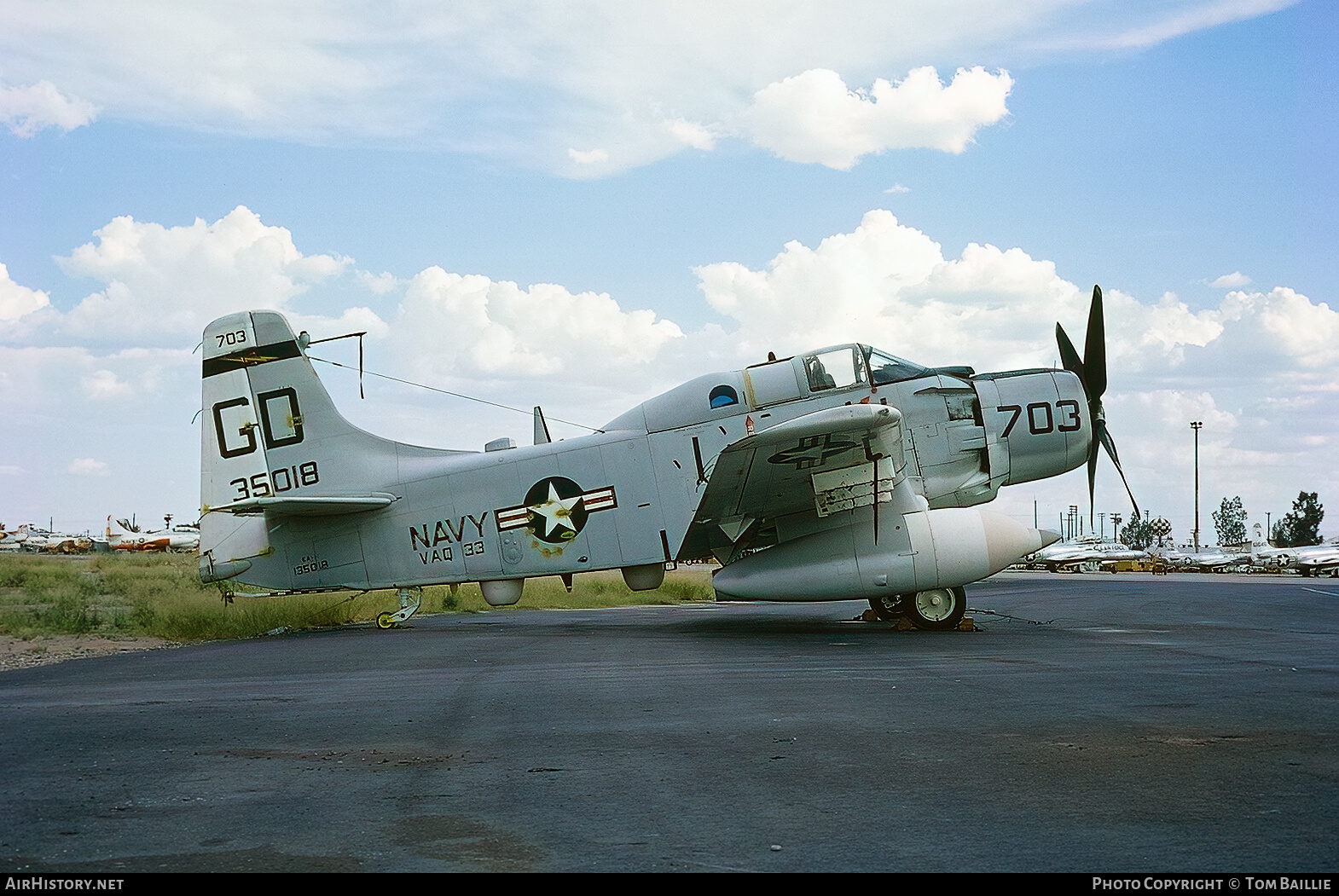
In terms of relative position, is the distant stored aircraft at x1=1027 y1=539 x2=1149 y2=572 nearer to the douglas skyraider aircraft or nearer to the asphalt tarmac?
the douglas skyraider aircraft

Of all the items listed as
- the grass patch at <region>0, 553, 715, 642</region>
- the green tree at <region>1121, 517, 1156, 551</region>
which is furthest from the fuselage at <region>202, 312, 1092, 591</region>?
the green tree at <region>1121, 517, 1156, 551</region>

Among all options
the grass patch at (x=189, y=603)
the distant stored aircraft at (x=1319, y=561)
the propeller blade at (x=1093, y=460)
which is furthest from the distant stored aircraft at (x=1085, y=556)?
the propeller blade at (x=1093, y=460)

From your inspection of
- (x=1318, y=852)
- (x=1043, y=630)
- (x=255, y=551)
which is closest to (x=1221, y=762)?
(x=1318, y=852)

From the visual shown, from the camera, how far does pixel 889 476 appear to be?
1462cm

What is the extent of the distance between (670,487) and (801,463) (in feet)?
8.33

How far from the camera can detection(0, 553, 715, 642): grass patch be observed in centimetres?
1834

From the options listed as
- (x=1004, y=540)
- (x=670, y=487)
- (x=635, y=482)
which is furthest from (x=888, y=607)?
(x=635, y=482)

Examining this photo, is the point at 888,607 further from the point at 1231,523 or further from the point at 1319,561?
the point at 1231,523

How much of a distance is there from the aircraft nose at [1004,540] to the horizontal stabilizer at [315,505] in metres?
9.03

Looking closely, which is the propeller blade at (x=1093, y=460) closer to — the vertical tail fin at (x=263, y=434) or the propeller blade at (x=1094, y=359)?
the propeller blade at (x=1094, y=359)

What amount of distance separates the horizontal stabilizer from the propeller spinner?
11.2m

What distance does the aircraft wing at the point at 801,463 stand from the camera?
1266 centimetres

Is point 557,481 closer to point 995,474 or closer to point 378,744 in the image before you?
point 995,474

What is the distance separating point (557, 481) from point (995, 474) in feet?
22.0
